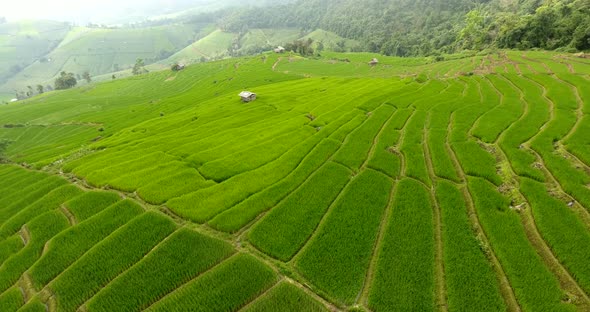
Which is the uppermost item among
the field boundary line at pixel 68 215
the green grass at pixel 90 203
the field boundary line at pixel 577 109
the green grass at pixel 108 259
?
the field boundary line at pixel 577 109

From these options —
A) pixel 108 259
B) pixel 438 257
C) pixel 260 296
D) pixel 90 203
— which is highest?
pixel 438 257

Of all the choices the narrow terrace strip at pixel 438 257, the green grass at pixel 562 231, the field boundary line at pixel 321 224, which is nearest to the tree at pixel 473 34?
the green grass at pixel 562 231

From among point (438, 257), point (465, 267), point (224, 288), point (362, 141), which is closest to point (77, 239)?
point (224, 288)

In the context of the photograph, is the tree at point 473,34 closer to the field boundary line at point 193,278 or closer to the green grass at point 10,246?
the field boundary line at point 193,278

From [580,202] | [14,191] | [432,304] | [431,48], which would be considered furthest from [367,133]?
[431,48]

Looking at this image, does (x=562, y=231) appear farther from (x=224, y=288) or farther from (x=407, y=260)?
(x=224, y=288)

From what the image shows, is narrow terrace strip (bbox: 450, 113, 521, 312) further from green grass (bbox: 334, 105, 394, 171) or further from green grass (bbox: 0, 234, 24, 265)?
green grass (bbox: 0, 234, 24, 265)

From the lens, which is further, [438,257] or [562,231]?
[562,231]
